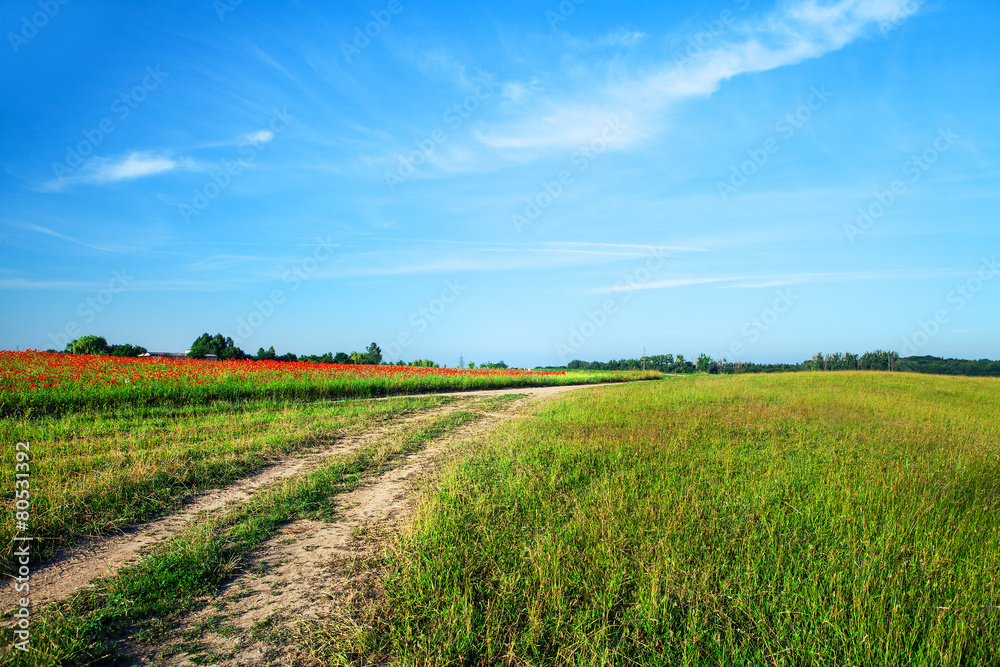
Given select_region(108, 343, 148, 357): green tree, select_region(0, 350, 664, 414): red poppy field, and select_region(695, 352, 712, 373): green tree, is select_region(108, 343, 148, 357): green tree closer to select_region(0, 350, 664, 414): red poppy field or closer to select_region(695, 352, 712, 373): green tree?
select_region(0, 350, 664, 414): red poppy field

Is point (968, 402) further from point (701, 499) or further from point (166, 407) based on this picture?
point (166, 407)

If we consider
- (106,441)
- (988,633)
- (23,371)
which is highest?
(23,371)

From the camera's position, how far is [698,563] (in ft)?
12.4

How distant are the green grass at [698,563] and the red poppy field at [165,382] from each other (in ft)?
38.4

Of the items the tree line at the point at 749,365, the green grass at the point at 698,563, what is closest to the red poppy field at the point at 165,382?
the green grass at the point at 698,563

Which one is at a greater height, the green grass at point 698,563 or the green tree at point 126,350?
the green tree at point 126,350

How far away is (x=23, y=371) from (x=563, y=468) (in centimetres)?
1716

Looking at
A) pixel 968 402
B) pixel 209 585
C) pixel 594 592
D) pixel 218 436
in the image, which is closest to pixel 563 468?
pixel 594 592

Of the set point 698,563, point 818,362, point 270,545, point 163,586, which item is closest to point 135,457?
point 270,545

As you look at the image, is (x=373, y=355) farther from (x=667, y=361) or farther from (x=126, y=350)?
(x=667, y=361)

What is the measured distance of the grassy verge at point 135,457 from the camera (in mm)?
4633

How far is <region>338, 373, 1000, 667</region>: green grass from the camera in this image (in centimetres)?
287

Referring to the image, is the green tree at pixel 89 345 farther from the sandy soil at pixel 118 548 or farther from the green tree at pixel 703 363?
the green tree at pixel 703 363

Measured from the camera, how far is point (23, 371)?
13.5 meters
